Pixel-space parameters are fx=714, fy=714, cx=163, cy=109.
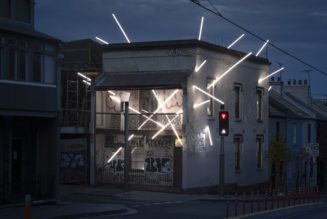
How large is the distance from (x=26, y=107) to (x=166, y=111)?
535 inches

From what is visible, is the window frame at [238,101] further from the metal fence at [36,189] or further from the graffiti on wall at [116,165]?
the metal fence at [36,189]

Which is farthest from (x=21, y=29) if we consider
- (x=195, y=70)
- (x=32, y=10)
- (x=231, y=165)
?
(x=231, y=165)

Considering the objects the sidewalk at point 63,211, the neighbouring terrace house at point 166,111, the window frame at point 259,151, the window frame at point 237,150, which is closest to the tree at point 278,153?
the window frame at point 259,151

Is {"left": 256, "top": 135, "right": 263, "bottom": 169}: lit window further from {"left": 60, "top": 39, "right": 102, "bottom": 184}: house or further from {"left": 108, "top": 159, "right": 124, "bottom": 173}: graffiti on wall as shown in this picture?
{"left": 60, "top": 39, "right": 102, "bottom": 184}: house

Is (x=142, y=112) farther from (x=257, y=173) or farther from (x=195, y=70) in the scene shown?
(x=257, y=173)

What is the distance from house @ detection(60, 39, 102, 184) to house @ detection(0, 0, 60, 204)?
10.9 m

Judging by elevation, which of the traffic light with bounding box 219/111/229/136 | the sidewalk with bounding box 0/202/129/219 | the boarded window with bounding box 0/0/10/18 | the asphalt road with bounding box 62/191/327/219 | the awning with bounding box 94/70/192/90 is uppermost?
the boarded window with bounding box 0/0/10/18

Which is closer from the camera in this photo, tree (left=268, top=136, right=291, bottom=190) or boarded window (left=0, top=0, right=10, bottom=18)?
boarded window (left=0, top=0, right=10, bottom=18)

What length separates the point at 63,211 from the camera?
919 inches

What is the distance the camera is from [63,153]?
38844 mm

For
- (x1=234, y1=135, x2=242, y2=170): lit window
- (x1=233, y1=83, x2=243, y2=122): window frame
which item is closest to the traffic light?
(x1=233, y1=83, x2=243, y2=122): window frame

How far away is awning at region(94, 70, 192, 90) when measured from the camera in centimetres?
3641

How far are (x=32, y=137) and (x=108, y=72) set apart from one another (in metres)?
12.4

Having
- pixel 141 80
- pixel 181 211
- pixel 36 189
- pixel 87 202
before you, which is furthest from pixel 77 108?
pixel 181 211
